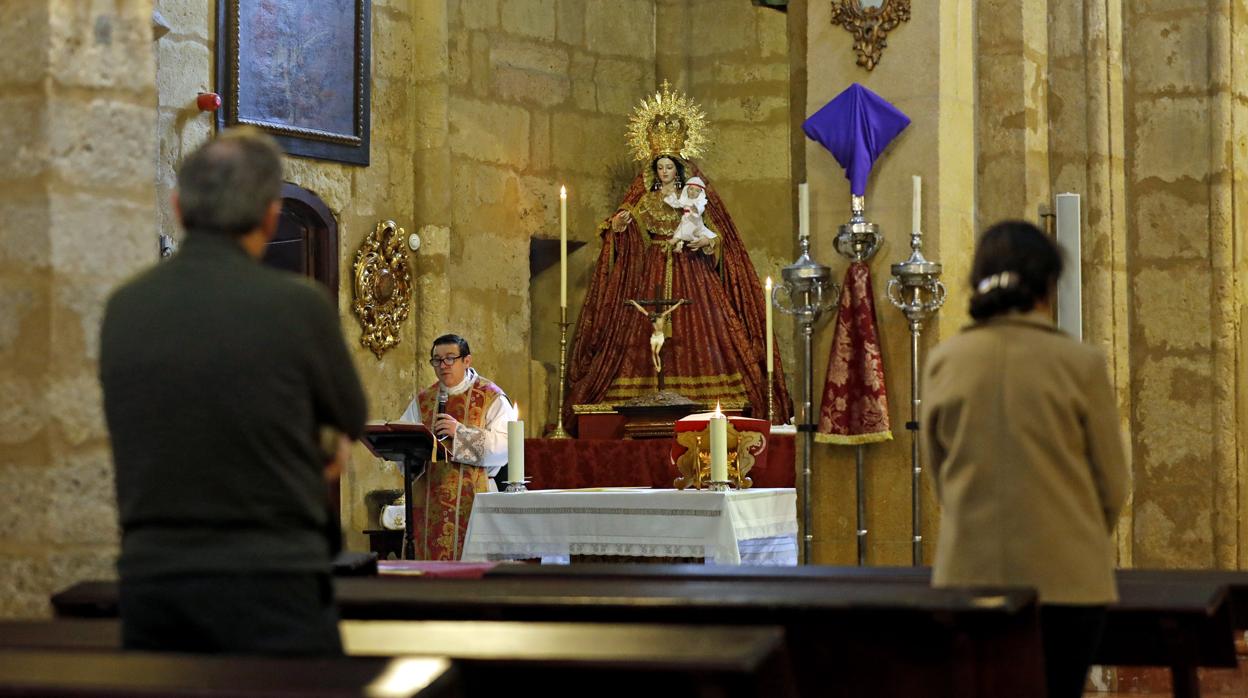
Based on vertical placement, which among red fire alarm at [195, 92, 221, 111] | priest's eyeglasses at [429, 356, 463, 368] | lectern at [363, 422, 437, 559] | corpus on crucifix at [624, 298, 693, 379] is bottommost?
lectern at [363, 422, 437, 559]

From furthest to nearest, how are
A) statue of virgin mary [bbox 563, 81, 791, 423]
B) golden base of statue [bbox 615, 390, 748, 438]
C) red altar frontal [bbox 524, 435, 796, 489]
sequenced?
statue of virgin mary [bbox 563, 81, 791, 423] → golden base of statue [bbox 615, 390, 748, 438] → red altar frontal [bbox 524, 435, 796, 489]

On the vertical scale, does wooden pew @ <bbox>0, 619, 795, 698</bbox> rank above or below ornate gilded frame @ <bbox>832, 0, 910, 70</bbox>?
below

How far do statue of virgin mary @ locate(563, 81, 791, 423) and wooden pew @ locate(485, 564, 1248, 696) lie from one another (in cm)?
696

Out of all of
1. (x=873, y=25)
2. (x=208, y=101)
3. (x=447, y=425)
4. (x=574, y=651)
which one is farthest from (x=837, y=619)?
(x=208, y=101)

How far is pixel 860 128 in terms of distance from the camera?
23.7ft

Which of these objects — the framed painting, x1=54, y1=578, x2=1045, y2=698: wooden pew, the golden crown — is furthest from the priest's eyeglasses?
the golden crown

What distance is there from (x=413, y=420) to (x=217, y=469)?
573cm

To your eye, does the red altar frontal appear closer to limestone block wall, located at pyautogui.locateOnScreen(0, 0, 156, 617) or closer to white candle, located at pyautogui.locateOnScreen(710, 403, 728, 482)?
white candle, located at pyautogui.locateOnScreen(710, 403, 728, 482)

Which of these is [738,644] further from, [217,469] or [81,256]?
[81,256]

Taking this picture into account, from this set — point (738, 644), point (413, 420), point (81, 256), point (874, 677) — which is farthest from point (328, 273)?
point (738, 644)

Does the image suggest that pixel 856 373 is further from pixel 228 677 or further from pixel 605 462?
pixel 228 677

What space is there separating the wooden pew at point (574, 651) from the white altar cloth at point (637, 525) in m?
3.24

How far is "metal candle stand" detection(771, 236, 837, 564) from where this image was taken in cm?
727

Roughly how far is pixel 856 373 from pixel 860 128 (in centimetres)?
94
